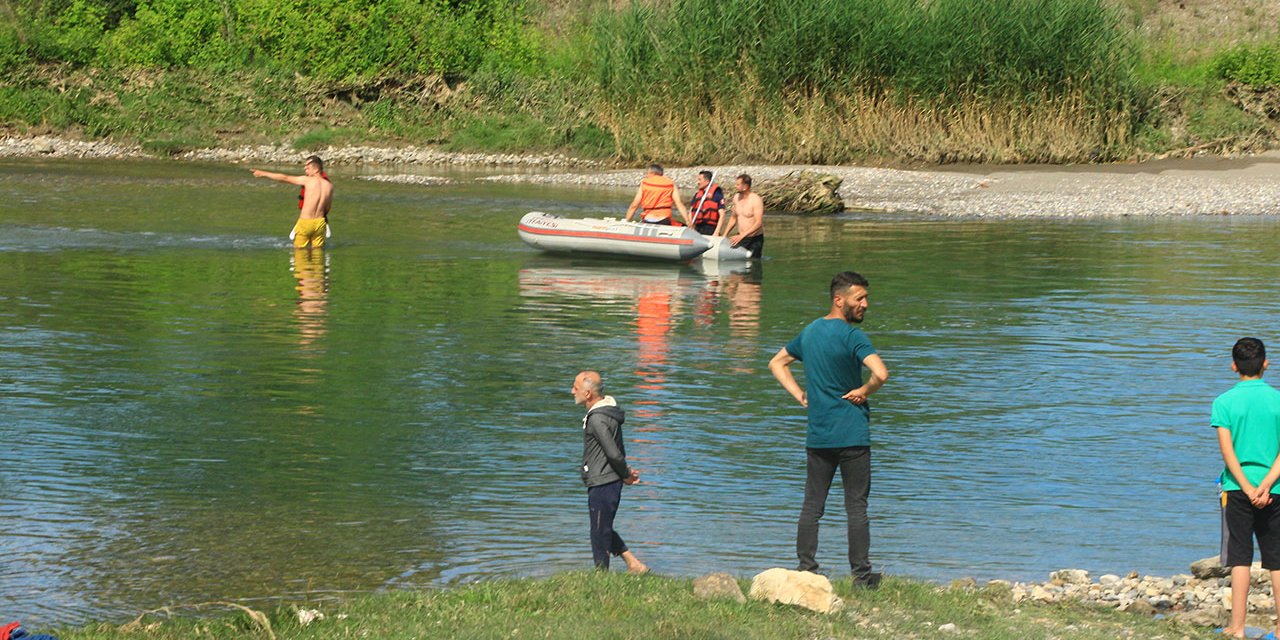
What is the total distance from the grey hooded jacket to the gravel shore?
25868mm

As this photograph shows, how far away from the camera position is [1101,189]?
38469mm

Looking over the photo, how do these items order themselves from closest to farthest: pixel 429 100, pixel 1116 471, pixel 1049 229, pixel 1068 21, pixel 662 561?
pixel 662 561
pixel 1116 471
pixel 1049 229
pixel 1068 21
pixel 429 100

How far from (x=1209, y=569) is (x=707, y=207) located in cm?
1665

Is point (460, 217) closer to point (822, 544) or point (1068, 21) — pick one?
point (1068, 21)

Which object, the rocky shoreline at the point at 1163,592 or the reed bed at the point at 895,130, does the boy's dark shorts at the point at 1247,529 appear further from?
the reed bed at the point at 895,130

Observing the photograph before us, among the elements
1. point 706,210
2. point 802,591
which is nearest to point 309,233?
point 706,210

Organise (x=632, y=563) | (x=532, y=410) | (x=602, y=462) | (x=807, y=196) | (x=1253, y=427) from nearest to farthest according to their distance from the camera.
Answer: (x=1253, y=427) → (x=602, y=462) → (x=632, y=563) → (x=532, y=410) → (x=807, y=196)

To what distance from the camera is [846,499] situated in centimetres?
881

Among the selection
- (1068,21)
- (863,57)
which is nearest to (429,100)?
(863,57)

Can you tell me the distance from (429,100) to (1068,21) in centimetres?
2020

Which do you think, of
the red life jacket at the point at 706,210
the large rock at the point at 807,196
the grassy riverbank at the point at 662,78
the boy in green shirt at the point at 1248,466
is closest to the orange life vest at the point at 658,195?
the red life jacket at the point at 706,210

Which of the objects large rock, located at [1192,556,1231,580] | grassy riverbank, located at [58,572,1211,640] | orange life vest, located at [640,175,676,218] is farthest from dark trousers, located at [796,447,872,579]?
orange life vest, located at [640,175,676,218]

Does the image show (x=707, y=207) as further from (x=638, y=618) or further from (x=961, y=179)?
(x=638, y=618)

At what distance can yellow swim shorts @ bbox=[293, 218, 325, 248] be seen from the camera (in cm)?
2503
